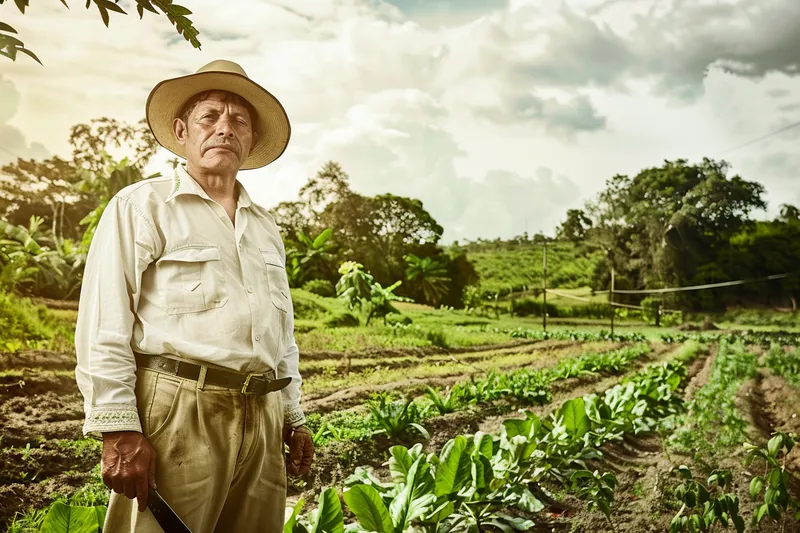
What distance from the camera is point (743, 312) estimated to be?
4.10 m

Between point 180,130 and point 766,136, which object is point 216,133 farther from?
point 766,136

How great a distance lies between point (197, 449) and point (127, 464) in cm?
14

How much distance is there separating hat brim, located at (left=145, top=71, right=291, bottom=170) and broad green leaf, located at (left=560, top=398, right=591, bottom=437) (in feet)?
6.31

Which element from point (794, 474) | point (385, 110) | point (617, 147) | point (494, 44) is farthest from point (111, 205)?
point (794, 474)

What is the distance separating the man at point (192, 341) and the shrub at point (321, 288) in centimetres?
163

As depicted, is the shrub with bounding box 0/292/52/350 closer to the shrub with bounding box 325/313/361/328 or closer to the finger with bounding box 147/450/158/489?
the shrub with bounding box 325/313/361/328

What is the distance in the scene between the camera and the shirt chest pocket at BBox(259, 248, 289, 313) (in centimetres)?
158

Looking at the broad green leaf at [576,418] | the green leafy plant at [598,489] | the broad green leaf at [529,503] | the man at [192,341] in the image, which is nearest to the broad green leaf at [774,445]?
the green leafy plant at [598,489]

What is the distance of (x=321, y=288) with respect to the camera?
3.28 m

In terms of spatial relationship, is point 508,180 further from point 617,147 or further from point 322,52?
point 322,52

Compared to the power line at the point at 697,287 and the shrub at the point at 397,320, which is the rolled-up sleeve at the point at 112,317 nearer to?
the shrub at the point at 397,320

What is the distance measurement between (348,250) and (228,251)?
187cm

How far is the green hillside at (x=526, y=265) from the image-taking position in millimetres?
3820

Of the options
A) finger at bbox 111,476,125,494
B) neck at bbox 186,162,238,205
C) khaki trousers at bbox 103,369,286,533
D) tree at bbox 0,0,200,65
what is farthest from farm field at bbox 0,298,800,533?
tree at bbox 0,0,200,65
